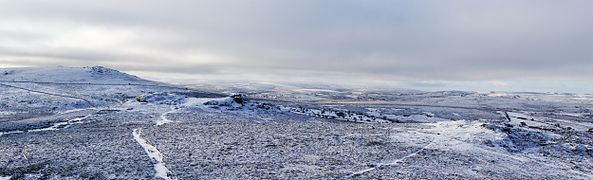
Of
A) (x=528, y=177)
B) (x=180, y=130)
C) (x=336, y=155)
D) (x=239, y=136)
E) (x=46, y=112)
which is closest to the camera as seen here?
(x=528, y=177)

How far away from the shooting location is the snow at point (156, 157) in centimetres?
1265

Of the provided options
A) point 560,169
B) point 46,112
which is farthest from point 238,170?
point 46,112

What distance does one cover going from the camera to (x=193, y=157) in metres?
15.3

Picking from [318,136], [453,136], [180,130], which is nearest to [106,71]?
[180,130]

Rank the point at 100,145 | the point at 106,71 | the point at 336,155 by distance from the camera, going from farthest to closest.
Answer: the point at 106,71, the point at 100,145, the point at 336,155

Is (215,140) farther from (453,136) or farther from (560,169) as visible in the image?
(560,169)

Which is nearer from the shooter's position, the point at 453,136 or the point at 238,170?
the point at 238,170

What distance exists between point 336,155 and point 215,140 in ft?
27.7

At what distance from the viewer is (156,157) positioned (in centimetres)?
1522

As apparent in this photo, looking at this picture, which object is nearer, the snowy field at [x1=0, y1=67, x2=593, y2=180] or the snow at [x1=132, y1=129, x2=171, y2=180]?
the snow at [x1=132, y1=129, x2=171, y2=180]

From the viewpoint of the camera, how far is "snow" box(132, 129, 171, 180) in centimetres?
1265

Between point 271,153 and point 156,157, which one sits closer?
point 156,157

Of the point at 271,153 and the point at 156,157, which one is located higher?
the point at 271,153

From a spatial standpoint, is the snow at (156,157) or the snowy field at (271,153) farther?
the snowy field at (271,153)
